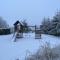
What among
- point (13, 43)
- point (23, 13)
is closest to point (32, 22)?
point (23, 13)

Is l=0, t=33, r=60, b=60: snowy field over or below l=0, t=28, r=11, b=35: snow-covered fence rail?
below

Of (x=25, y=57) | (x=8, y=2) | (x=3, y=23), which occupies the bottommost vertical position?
(x=25, y=57)

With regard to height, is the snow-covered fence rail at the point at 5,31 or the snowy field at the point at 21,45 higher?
the snow-covered fence rail at the point at 5,31

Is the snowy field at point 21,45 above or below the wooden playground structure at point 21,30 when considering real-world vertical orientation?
below

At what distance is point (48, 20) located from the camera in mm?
1870

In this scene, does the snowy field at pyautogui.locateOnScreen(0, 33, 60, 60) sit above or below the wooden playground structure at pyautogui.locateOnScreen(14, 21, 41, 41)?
below

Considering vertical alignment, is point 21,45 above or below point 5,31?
below

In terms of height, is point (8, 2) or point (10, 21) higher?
point (8, 2)

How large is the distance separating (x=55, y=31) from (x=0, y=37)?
1.71 feet

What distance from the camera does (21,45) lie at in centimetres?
184

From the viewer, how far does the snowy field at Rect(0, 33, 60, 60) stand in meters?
1.81

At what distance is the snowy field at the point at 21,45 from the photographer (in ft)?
5.93

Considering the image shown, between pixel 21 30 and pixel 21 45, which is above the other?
pixel 21 30

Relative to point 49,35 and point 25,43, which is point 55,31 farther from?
point 25,43
